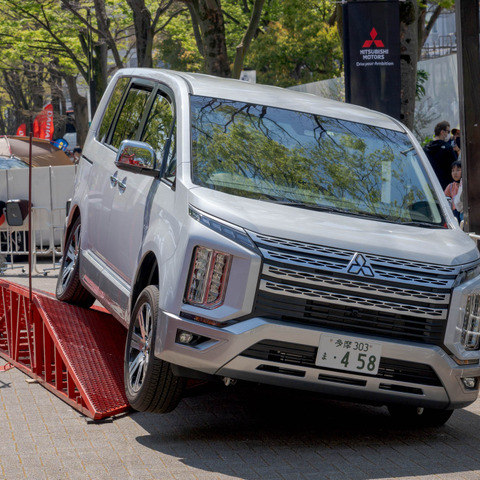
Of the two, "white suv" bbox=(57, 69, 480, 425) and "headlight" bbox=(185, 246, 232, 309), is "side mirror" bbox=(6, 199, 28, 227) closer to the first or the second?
"white suv" bbox=(57, 69, 480, 425)

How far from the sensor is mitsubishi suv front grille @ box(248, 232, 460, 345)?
518cm

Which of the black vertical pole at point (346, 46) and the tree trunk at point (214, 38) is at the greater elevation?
the tree trunk at point (214, 38)

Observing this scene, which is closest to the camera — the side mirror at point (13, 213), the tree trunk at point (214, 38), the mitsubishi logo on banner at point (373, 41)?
the mitsubishi logo on banner at point (373, 41)

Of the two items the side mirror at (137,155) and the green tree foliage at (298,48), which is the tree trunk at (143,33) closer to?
the green tree foliage at (298,48)

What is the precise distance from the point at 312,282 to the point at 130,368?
137 cm

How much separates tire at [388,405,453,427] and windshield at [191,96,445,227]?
1165mm

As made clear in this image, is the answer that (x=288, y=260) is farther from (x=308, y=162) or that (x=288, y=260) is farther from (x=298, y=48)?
(x=298, y=48)

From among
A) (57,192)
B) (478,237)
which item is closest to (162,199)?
(478,237)

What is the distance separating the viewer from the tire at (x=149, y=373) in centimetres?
550

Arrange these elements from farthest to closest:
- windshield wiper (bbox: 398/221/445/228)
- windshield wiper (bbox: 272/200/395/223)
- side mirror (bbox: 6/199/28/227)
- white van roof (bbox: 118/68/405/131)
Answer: side mirror (bbox: 6/199/28/227) < white van roof (bbox: 118/68/405/131) < windshield wiper (bbox: 398/221/445/228) < windshield wiper (bbox: 272/200/395/223)

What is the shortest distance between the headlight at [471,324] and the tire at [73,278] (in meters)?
3.57

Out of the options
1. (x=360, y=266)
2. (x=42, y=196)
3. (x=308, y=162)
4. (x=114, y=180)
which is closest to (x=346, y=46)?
(x=114, y=180)

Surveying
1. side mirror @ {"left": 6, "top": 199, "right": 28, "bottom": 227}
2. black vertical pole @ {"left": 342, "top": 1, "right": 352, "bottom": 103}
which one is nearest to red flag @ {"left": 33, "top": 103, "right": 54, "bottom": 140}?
side mirror @ {"left": 6, "top": 199, "right": 28, "bottom": 227}

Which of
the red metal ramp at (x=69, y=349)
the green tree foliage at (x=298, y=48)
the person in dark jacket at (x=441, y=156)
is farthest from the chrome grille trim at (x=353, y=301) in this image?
the green tree foliage at (x=298, y=48)
